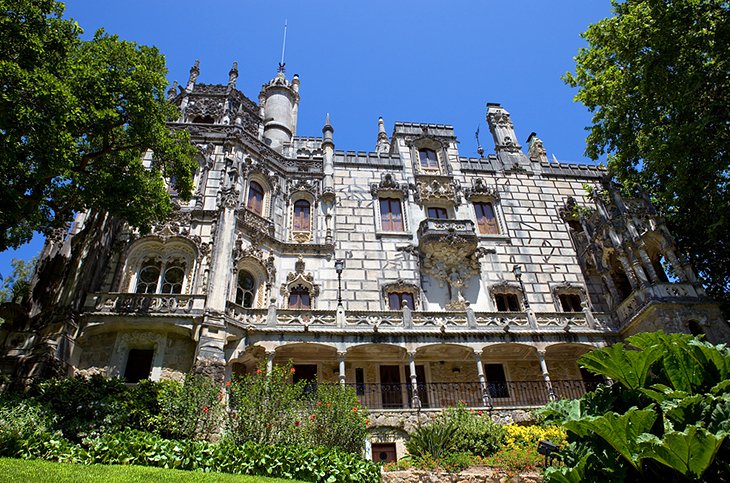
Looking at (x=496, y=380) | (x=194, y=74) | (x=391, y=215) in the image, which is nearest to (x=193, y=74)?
(x=194, y=74)

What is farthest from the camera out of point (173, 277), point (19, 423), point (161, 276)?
point (173, 277)

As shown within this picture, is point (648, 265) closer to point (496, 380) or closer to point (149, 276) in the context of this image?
point (496, 380)

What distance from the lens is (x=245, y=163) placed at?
2405cm

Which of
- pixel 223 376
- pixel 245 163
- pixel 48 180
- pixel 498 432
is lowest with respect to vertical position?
pixel 498 432

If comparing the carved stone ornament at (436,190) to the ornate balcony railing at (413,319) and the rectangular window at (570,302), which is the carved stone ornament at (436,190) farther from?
the ornate balcony railing at (413,319)

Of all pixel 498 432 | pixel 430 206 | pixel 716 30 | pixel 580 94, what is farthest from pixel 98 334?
pixel 716 30

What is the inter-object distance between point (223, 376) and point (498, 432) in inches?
386

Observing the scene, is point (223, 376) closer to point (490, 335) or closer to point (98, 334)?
point (98, 334)

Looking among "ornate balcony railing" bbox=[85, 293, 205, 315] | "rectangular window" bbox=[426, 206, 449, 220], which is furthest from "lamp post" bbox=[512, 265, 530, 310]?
"ornate balcony railing" bbox=[85, 293, 205, 315]

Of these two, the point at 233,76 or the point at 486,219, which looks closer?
the point at 486,219

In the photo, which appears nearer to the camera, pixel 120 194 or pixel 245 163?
pixel 120 194

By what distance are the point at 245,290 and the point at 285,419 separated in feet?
30.0

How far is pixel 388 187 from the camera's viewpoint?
88.5 ft

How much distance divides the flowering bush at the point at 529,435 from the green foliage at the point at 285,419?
5.34 m
